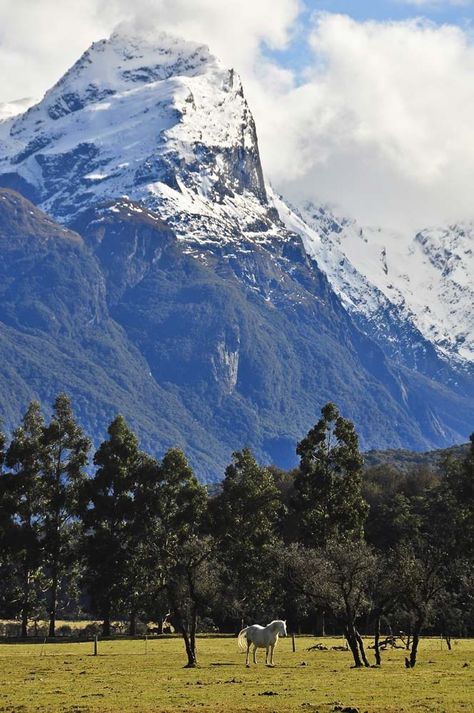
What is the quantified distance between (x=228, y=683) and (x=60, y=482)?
58.9 meters

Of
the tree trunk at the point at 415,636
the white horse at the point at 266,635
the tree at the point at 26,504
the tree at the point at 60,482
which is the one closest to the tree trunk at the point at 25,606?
the tree at the point at 26,504

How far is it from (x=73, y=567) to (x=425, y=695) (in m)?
69.4

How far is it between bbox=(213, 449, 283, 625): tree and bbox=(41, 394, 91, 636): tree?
14291 millimetres

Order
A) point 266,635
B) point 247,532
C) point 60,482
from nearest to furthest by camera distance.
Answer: point 266,635 < point 60,482 < point 247,532

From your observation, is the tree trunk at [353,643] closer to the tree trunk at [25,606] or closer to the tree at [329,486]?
the tree at [329,486]

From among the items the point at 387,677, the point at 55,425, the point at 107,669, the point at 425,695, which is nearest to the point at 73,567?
the point at 55,425

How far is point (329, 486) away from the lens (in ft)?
367

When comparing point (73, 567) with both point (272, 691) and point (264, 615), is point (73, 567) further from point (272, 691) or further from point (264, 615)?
point (272, 691)

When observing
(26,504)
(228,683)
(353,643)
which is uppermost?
(26,504)

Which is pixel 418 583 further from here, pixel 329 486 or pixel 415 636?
pixel 329 486

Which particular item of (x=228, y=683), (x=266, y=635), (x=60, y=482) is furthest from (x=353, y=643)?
(x=60, y=482)

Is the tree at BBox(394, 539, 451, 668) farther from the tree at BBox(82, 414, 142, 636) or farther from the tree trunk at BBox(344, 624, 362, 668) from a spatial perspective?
the tree at BBox(82, 414, 142, 636)

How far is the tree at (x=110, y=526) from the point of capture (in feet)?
367

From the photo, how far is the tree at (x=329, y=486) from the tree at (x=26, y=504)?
79.8 feet
